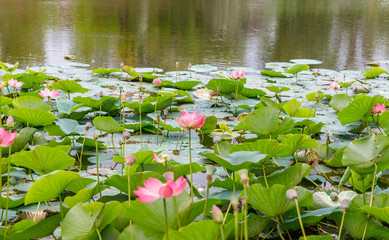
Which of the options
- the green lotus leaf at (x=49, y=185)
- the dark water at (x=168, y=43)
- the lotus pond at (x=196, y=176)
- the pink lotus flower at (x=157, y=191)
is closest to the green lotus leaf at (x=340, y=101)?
the lotus pond at (x=196, y=176)

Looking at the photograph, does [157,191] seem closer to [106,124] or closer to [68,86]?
[106,124]

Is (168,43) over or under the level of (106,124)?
over

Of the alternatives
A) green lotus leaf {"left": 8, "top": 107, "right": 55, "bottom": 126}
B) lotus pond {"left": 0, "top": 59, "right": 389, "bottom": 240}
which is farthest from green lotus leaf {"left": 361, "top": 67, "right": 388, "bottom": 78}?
green lotus leaf {"left": 8, "top": 107, "right": 55, "bottom": 126}

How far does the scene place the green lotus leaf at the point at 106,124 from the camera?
1344mm

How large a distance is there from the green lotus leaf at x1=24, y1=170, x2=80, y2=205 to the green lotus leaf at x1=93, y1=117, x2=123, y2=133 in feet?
1.73

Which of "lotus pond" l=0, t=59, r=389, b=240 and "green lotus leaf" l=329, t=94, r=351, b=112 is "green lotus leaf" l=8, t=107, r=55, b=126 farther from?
"green lotus leaf" l=329, t=94, r=351, b=112

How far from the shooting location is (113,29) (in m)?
6.30

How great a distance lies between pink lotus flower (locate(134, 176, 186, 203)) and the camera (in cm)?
49

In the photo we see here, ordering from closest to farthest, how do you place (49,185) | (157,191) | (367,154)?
(157,191) → (49,185) → (367,154)

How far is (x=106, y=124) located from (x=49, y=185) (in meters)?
0.59

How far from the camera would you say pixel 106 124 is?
53.9 inches

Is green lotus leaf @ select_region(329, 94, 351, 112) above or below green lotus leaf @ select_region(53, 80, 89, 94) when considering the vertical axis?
below

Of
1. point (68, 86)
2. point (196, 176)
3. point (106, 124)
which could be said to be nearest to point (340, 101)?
point (196, 176)

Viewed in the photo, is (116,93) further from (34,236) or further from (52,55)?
(52,55)
